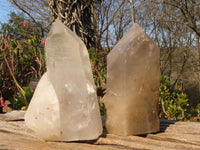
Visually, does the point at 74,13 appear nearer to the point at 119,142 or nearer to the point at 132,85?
the point at 132,85

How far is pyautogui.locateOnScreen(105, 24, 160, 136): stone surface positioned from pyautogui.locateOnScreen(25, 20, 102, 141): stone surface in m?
0.07

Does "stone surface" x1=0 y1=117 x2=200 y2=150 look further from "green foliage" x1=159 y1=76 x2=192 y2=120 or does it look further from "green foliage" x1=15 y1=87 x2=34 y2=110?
"green foliage" x1=159 y1=76 x2=192 y2=120

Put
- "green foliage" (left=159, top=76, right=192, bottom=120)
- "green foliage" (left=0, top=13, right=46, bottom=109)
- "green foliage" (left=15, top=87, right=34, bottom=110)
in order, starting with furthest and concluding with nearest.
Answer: "green foliage" (left=159, top=76, right=192, bottom=120)
"green foliage" (left=0, top=13, right=46, bottom=109)
"green foliage" (left=15, top=87, right=34, bottom=110)

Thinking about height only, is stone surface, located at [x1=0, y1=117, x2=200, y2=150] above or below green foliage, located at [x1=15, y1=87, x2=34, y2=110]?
below

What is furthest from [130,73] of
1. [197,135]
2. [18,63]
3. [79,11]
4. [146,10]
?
[146,10]

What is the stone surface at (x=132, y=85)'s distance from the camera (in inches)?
26.3

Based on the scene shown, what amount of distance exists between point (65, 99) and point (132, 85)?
0.23m

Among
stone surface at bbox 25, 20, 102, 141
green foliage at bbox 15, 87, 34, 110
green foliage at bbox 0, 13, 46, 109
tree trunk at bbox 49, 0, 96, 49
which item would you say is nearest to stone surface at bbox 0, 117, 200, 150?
stone surface at bbox 25, 20, 102, 141

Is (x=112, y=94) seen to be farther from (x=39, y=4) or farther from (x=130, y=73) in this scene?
(x=39, y=4)

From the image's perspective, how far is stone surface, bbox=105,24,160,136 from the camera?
2.19 ft

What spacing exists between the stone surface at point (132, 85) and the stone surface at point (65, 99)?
7cm

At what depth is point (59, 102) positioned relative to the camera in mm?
619

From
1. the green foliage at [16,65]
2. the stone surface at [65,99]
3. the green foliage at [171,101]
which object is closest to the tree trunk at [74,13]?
the green foliage at [16,65]

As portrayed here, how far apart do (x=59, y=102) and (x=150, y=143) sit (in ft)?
1.05
